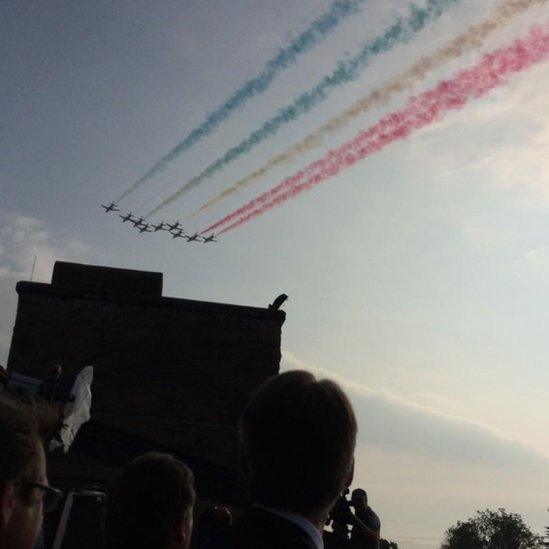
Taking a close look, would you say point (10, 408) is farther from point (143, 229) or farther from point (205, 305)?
point (143, 229)

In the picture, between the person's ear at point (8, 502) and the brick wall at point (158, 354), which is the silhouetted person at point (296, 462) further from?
the brick wall at point (158, 354)

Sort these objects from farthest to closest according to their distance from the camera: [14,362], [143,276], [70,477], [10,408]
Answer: [143,276] < [14,362] < [70,477] < [10,408]

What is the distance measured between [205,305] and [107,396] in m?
4.26

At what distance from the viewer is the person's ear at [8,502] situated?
162 centimetres

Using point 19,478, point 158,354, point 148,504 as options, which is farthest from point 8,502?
point 158,354

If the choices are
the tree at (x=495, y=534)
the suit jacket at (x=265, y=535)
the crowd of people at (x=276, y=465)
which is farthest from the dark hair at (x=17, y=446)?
the tree at (x=495, y=534)

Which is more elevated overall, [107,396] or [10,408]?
[107,396]

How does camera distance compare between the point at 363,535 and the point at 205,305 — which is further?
the point at 205,305

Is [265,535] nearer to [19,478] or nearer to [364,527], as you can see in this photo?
[19,478]

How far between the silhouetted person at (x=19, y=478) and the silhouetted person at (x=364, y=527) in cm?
632

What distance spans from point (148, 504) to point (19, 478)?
3.99 ft

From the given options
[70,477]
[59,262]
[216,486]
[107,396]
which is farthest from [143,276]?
[216,486]

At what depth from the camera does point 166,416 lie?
19516 millimetres

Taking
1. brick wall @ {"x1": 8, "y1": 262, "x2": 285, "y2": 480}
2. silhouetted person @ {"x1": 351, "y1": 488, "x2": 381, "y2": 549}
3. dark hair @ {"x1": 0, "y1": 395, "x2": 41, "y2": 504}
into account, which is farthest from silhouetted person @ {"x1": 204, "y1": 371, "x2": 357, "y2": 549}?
brick wall @ {"x1": 8, "y1": 262, "x2": 285, "y2": 480}
